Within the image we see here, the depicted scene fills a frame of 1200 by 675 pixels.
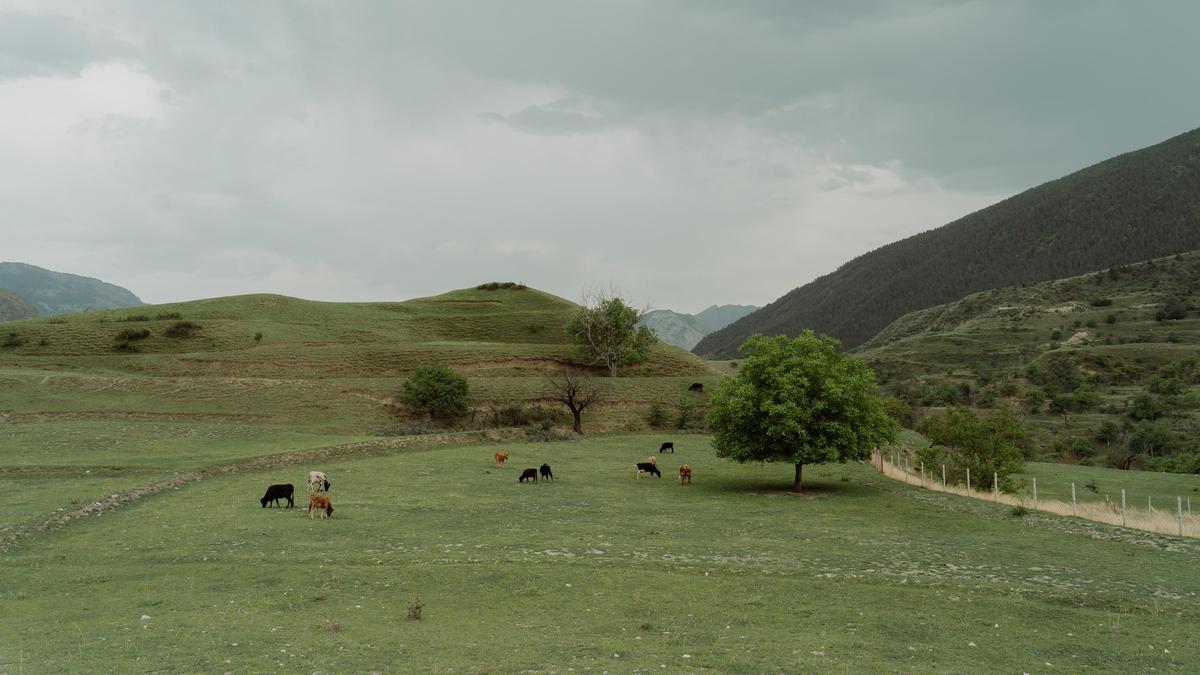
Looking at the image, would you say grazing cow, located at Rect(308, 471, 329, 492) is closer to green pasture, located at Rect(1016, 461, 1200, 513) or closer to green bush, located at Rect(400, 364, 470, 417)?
green bush, located at Rect(400, 364, 470, 417)

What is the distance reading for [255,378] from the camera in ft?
257

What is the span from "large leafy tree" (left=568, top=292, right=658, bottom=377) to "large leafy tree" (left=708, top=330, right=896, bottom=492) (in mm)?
58741

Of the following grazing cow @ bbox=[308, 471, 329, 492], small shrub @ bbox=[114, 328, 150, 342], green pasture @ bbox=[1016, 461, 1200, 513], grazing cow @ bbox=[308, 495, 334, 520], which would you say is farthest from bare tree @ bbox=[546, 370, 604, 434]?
small shrub @ bbox=[114, 328, 150, 342]

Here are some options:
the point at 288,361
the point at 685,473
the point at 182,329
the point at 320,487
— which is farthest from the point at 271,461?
the point at 182,329

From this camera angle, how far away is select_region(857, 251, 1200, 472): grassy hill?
8375 centimetres

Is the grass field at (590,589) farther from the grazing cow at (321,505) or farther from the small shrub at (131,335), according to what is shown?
the small shrub at (131,335)

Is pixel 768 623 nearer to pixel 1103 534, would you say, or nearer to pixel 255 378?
pixel 1103 534

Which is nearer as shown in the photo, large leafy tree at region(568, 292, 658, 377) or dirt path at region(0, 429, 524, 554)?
dirt path at region(0, 429, 524, 554)

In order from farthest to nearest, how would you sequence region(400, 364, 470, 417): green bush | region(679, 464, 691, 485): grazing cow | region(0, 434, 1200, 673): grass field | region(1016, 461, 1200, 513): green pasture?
region(400, 364, 470, 417): green bush
region(1016, 461, 1200, 513): green pasture
region(679, 464, 691, 485): grazing cow
region(0, 434, 1200, 673): grass field

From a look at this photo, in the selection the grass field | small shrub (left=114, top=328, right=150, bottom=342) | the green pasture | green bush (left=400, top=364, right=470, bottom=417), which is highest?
small shrub (left=114, top=328, right=150, bottom=342)

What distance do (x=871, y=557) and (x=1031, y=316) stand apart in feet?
540

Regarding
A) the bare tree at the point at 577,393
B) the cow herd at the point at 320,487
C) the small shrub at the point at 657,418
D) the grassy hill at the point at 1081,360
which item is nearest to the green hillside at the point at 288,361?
the small shrub at the point at 657,418

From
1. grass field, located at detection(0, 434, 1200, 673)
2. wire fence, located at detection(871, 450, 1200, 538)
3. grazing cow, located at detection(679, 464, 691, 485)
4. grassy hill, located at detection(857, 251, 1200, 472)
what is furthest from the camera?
grassy hill, located at detection(857, 251, 1200, 472)

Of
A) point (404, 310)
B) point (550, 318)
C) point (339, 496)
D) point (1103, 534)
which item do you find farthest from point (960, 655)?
point (404, 310)
